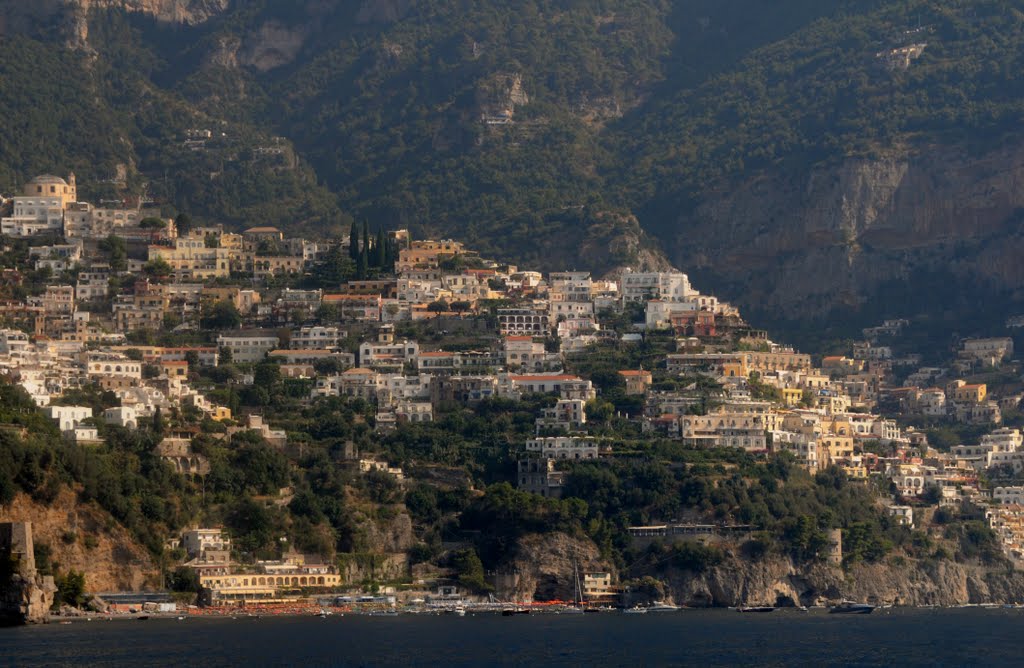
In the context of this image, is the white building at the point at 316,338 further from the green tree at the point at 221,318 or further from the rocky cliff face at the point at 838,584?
the rocky cliff face at the point at 838,584

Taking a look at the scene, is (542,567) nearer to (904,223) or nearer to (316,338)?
(316,338)

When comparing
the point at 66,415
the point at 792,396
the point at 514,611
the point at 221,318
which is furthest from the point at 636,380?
the point at 66,415

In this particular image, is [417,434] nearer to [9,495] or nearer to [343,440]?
[343,440]

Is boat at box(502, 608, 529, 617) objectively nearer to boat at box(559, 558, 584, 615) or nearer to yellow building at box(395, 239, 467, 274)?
boat at box(559, 558, 584, 615)

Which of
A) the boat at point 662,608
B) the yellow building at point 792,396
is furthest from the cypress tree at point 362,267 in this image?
the boat at point 662,608

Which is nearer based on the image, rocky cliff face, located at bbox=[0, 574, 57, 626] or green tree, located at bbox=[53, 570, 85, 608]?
rocky cliff face, located at bbox=[0, 574, 57, 626]

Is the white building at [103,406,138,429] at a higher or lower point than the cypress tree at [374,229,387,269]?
lower

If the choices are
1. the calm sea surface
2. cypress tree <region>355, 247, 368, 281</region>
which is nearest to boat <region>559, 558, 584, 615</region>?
the calm sea surface
